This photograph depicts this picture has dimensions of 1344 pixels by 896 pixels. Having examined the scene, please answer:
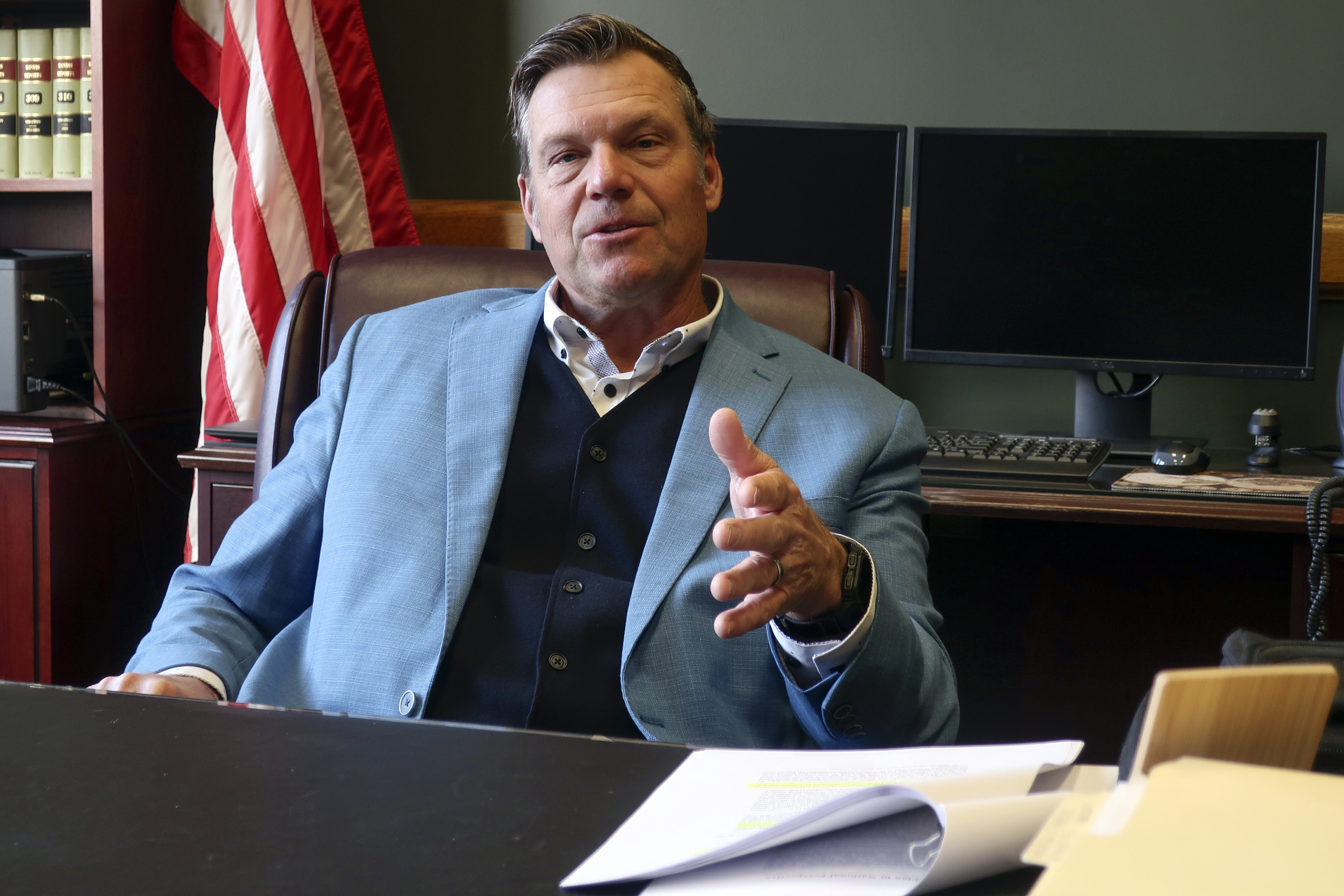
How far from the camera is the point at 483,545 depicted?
1189 mm

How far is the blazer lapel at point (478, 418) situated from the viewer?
118 centimetres

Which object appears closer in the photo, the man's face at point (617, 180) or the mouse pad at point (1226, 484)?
the man's face at point (617, 180)

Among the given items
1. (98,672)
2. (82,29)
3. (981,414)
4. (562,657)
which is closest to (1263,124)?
(981,414)

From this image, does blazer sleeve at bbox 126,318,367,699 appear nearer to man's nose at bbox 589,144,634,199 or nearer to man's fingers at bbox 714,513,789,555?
man's nose at bbox 589,144,634,199

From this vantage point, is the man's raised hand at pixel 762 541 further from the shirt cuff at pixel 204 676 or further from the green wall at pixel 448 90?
the green wall at pixel 448 90

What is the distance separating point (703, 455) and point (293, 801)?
0.66 metres

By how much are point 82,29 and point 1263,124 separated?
7.45 ft

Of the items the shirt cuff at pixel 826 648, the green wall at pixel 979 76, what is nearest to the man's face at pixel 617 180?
the shirt cuff at pixel 826 648

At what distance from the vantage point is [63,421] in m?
2.29

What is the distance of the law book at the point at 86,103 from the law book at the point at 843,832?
2.20m

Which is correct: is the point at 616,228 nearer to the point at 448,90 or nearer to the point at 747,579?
the point at 747,579

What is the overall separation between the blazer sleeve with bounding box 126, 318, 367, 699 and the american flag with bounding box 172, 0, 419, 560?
0.97 m

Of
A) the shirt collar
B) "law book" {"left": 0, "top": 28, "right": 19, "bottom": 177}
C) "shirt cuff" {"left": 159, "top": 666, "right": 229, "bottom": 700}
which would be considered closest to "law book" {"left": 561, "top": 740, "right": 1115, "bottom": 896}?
"shirt cuff" {"left": 159, "top": 666, "right": 229, "bottom": 700}

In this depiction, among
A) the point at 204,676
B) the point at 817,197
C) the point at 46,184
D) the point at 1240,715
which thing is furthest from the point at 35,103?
the point at 1240,715
